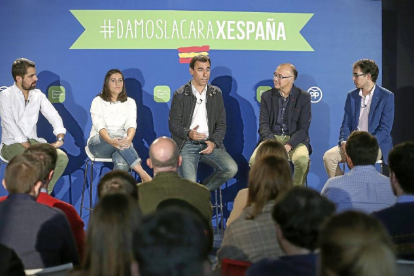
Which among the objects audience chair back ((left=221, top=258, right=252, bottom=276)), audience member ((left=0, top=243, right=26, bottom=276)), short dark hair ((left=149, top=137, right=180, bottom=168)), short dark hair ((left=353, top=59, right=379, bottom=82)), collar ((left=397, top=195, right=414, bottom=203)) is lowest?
audience chair back ((left=221, top=258, right=252, bottom=276))

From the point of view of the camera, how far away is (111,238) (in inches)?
72.8

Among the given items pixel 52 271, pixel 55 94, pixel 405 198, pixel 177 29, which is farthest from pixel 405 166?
pixel 55 94

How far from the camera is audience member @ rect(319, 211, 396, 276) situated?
1.26m

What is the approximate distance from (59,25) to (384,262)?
579 centimetres

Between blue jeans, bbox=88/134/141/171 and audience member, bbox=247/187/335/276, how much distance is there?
391cm

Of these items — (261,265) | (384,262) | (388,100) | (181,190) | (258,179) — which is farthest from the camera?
(388,100)

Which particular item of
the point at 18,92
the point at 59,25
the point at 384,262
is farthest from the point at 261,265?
the point at 59,25

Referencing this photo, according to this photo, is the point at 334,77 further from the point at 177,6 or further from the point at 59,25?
the point at 59,25

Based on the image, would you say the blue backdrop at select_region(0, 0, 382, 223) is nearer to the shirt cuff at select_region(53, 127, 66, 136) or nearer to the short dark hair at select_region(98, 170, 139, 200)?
the shirt cuff at select_region(53, 127, 66, 136)

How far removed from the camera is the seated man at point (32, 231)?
247 centimetres

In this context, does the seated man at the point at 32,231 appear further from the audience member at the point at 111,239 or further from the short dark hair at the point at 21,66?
the short dark hair at the point at 21,66

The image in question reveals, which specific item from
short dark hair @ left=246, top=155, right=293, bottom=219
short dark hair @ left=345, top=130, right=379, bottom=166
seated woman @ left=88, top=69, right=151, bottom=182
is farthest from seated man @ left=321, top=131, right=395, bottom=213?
seated woman @ left=88, top=69, right=151, bottom=182

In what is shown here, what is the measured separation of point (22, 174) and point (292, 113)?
149 inches

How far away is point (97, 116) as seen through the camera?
5.95 meters
